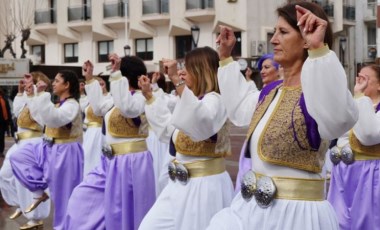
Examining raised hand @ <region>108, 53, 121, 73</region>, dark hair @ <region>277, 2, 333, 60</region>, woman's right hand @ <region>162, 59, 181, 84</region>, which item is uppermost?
dark hair @ <region>277, 2, 333, 60</region>

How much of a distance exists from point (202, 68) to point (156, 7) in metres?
30.8

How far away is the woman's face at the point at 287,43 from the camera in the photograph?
367 centimetres

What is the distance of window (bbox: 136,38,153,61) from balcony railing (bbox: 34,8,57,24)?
5.94 m

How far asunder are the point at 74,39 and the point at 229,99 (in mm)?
35651

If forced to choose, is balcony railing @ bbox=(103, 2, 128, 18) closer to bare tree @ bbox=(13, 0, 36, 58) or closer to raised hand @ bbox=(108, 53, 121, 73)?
bare tree @ bbox=(13, 0, 36, 58)

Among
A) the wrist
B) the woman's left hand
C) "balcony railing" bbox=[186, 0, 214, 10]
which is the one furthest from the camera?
"balcony railing" bbox=[186, 0, 214, 10]

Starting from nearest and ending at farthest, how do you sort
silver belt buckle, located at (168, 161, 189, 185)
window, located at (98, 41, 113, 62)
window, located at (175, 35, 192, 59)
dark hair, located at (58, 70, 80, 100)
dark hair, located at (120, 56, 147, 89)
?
silver belt buckle, located at (168, 161, 189, 185), dark hair, located at (120, 56, 147, 89), dark hair, located at (58, 70, 80, 100), window, located at (175, 35, 192, 59), window, located at (98, 41, 113, 62)

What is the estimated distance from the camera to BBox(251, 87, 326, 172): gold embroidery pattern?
141 inches

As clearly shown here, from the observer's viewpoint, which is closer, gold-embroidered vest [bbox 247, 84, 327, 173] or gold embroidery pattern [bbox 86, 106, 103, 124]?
gold-embroidered vest [bbox 247, 84, 327, 173]

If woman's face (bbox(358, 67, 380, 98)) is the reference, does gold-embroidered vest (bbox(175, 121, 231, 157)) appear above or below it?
below

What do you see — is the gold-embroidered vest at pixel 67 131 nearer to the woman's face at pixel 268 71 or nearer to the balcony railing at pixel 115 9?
the woman's face at pixel 268 71

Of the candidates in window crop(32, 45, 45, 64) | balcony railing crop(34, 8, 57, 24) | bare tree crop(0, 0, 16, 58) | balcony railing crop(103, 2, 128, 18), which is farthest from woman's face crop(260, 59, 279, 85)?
window crop(32, 45, 45, 64)

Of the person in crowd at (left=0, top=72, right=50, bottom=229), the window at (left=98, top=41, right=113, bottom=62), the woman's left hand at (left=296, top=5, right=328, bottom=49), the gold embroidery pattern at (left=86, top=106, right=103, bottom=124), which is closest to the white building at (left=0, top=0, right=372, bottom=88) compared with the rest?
the window at (left=98, top=41, right=113, bottom=62)

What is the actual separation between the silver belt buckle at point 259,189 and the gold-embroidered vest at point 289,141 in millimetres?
111
